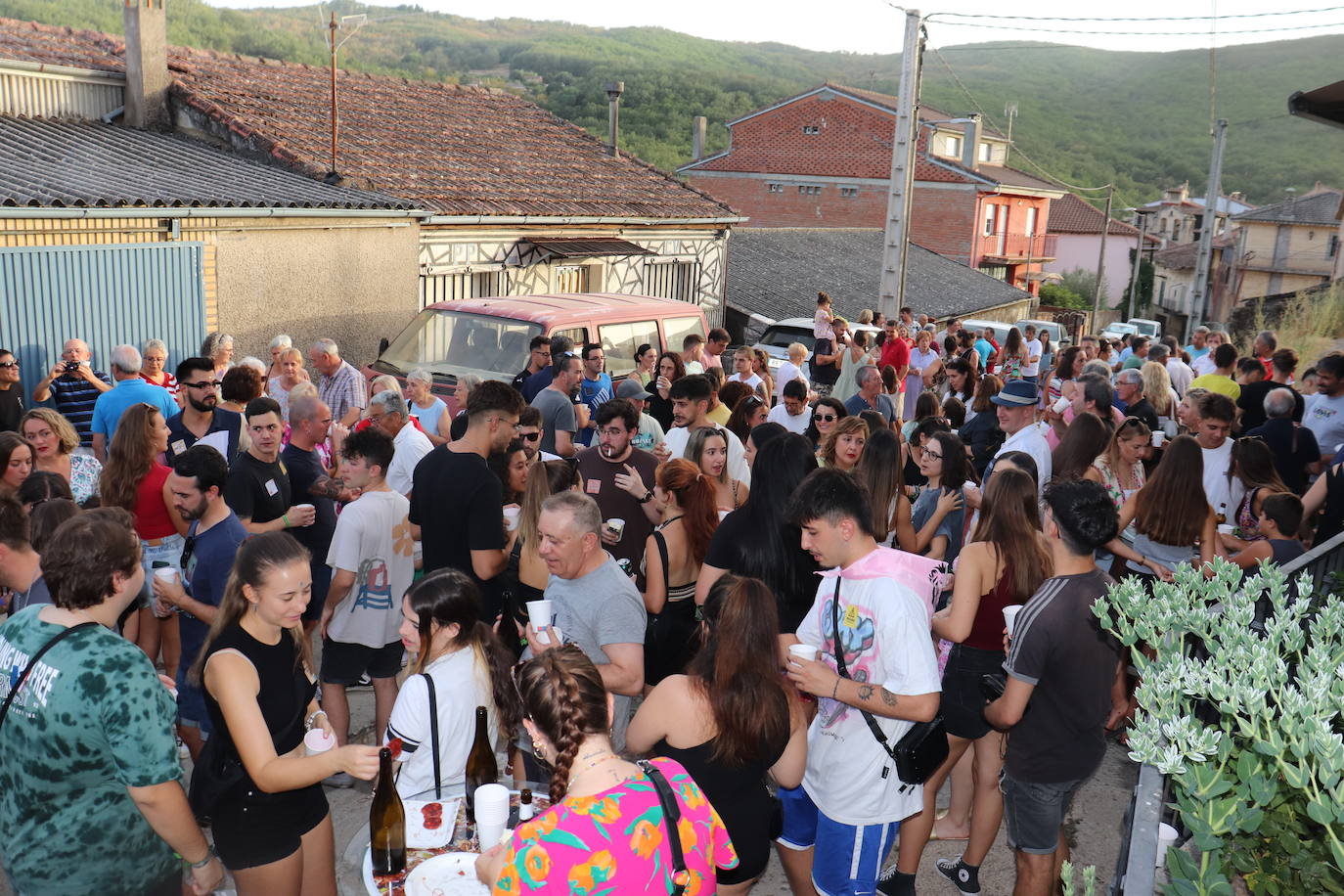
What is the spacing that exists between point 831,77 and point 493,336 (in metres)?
141

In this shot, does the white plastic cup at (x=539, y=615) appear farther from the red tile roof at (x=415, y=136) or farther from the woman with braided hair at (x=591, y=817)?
the red tile roof at (x=415, y=136)

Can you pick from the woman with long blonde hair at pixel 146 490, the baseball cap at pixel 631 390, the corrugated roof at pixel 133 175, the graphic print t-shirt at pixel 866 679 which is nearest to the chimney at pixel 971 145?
the corrugated roof at pixel 133 175

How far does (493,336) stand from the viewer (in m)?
10.3

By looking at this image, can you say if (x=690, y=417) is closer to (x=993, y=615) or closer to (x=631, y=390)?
(x=631, y=390)

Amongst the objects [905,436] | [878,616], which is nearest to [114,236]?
[905,436]

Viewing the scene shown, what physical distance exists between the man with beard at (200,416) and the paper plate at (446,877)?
4.31 metres

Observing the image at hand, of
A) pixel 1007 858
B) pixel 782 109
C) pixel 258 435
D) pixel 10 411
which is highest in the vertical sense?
pixel 782 109

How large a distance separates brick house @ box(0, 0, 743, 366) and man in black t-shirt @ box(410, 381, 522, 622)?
7.46 meters

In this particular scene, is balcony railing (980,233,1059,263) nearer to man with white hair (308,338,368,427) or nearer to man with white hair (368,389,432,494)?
man with white hair (308,338,368,427)

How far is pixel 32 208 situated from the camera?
897cm

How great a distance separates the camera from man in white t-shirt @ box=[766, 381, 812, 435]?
8.04m

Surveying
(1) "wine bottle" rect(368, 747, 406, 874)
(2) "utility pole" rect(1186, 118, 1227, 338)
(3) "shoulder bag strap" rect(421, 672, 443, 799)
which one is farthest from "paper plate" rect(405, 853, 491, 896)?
(2) "utility pole" rect(1186, 118, 1227, 338)

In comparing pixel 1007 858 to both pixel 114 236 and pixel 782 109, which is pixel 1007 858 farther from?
pixel 782 109

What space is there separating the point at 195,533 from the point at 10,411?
4.02m
